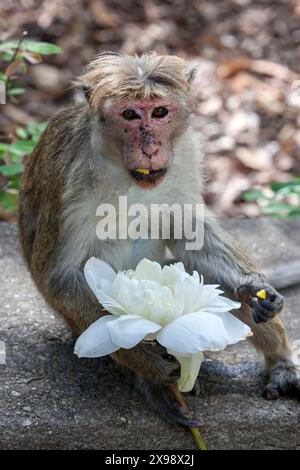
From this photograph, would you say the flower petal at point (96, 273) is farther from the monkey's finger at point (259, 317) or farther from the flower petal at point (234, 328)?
the monkey's finger at point (259, 317)

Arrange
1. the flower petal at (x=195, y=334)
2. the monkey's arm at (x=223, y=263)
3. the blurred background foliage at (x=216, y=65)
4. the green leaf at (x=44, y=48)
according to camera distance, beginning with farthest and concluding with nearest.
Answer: the blurred background foliage at (x=216, y=65)
the green leaf at (x=44, y=48)
the monkey's arm at (x=223, y=263)
the flower petal at (x=195, y=334)

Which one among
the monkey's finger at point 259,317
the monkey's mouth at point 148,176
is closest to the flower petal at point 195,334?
the monkey's finger at point 259,317

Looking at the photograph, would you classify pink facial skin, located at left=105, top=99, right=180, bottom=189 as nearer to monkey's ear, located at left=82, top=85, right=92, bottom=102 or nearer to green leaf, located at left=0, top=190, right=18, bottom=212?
monkey's ear, located at left=82, top=85, right=92, bottom=102

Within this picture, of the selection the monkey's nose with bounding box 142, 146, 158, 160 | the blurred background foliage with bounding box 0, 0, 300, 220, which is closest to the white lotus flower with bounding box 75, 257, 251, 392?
the monkey's nose with bounding box 142, 146, 158, 160

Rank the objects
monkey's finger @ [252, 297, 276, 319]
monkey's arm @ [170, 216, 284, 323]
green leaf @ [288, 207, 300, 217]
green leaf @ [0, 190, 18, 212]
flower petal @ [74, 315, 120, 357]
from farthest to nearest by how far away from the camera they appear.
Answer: green leaf @ [288, 207, 300, 217] → green leaf @ [0, 190, 18, 212] → monkey's arm @ [170, 216, 284, 323] → monkey's finger @ [252, 297, 276, 319] → flower petal @ [74, 315, 120, 357]

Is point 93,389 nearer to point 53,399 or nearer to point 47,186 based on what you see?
point 53,399

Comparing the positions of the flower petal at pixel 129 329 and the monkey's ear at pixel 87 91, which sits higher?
the monkey's ear at pixel 87 91

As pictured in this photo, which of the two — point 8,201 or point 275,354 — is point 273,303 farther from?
point 8,201
